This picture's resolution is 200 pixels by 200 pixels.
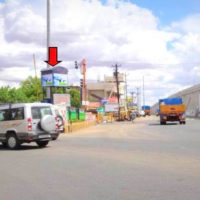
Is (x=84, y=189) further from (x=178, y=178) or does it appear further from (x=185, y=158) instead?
(x=185, y=158)

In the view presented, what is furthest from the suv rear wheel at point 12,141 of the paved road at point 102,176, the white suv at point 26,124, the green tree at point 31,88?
the green tree at point 31,88

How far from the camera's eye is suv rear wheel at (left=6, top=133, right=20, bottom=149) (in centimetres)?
2297

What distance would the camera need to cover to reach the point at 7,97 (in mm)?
101500

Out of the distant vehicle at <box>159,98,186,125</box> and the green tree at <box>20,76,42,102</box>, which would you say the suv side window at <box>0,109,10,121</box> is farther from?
the green tree at <box>20,76,42,102</box>

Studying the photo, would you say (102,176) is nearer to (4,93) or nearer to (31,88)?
(4,93)

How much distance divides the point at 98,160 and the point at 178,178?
4943mm

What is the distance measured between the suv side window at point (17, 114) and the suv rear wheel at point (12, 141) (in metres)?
0.76

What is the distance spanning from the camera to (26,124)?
22.5 metres

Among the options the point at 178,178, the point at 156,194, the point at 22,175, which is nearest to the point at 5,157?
the point at 22,175

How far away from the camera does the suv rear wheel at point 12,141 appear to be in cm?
2297

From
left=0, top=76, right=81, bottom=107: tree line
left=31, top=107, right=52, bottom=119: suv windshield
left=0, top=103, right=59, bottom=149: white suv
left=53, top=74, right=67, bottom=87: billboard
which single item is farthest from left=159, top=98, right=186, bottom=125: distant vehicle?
left=0, top=76, right=81, bottom=107: tree line

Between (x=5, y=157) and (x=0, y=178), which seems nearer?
(x=0, y=178)

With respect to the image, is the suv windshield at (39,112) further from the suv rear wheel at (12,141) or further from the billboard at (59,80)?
the billboard at (59,80)

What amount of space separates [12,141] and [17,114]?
1.16m
